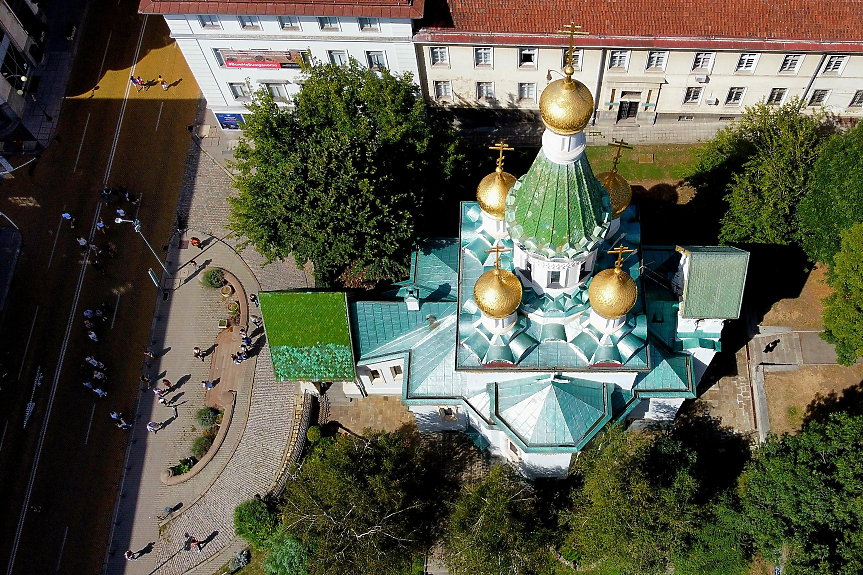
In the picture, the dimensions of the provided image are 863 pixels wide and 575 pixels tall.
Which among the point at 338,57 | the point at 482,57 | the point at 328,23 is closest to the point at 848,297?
the point at 482,57

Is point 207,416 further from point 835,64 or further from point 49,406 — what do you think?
point 835,64

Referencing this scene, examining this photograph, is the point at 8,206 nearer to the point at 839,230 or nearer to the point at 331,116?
the point at 331,116

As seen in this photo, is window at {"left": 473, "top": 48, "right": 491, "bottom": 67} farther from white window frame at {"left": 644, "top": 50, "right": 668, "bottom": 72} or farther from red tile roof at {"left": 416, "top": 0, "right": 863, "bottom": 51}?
white window frame at {"left": 644, "top": 50, "right": 668, "bottom": 72}

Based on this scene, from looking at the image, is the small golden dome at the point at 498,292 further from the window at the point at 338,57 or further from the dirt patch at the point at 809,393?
the window at the point at 338,57

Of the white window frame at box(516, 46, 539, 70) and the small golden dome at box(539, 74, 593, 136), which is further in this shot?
the white window frame at box(516, 46, 539, 70)

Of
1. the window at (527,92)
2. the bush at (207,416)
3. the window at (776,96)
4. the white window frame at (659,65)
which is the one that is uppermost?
the white window frame at (659,65)

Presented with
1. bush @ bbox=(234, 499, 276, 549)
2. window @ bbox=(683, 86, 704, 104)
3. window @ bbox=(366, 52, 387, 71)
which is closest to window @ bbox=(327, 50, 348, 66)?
window @ bbox=(366, 52, 387, 71)

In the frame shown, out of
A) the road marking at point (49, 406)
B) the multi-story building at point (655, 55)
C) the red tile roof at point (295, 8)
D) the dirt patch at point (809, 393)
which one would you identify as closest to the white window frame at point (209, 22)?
the red tile roof at point (295, 8)
